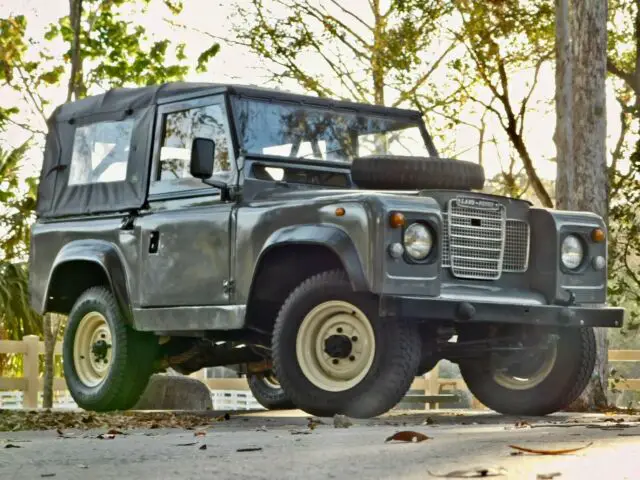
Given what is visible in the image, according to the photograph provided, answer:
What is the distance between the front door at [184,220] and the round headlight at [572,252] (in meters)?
2.39

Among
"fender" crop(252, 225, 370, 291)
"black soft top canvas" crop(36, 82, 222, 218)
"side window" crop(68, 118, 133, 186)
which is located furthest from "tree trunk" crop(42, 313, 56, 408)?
"fender" crop(252, 225, 370, 291)

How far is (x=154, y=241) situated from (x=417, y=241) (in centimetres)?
250

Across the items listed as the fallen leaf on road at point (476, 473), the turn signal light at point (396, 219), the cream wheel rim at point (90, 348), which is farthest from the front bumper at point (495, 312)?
the fallen leaf on road at point (476, 473)

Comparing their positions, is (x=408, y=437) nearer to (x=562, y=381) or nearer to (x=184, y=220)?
(x=562, y=381)

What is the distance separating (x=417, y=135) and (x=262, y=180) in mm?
1909

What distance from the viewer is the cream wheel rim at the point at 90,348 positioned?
38.4 feet

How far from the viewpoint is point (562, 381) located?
1054cm

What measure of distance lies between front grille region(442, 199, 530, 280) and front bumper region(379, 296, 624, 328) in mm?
391

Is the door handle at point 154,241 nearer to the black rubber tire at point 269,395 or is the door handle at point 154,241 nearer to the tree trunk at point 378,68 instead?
the black rubber tire at point 269,395

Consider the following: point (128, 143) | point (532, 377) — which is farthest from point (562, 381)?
point (128, 143)

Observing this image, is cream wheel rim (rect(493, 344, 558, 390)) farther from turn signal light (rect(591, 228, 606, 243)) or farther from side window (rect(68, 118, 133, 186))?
side window (rect(68, 118, 133, 186))

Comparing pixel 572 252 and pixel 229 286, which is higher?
pixel 572 252

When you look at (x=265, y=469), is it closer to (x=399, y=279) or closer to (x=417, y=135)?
(x=399, y=279)

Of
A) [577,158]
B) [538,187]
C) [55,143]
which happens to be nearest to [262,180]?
[55,143]
